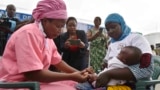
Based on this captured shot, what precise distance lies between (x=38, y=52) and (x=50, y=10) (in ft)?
0.84

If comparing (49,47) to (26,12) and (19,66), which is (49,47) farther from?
(26,12)

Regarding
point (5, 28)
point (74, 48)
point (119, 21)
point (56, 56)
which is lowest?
point (74, 48)

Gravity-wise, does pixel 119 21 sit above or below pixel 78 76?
above

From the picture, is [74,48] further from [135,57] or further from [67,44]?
[135,57]

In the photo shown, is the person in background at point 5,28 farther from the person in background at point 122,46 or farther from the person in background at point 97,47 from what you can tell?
the person in background at point 122,46

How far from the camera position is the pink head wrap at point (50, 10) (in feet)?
6.72

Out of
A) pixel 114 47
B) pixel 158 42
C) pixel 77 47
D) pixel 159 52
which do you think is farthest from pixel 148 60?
pixel 158 42

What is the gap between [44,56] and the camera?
83.1 inches

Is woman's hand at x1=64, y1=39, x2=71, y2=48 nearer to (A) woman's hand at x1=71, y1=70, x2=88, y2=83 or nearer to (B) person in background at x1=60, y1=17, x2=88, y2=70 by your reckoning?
(B) person in background at x1=60, y1=17, x2=88, y2=70

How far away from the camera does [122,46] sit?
251 centimetres

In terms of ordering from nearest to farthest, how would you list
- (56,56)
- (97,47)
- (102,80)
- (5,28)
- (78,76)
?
(78,76) < (102,80) < (56,56) < (5,28) < (97,47)

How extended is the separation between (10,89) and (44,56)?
295mm

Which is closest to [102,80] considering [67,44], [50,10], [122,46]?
[122,46]

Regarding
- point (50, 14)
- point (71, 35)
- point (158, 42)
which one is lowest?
point (158, 42)
